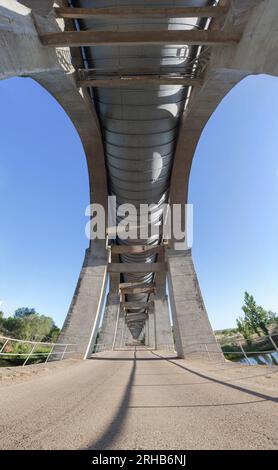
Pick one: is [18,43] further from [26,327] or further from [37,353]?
[26,327]

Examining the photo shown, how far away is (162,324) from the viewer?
2748 cm

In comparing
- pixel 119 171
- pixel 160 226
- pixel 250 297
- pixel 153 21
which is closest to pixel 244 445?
pixel 153 21

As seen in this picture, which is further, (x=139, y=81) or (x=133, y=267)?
(x=133, y=267)

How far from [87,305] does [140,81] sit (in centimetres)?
1054

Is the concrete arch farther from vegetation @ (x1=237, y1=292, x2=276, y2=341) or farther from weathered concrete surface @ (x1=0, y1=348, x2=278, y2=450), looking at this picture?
vegetation @ (x1=237, y1=292, x2=276, y2=341)

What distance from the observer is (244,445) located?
6.58 feet

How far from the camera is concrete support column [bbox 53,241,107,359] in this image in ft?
42.3

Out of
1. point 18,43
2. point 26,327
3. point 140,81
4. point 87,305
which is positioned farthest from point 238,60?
point 26,327

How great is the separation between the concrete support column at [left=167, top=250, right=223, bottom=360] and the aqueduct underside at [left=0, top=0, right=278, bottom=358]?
5cm

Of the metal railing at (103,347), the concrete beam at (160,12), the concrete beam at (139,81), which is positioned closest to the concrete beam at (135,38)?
the concrete beam at (160,12)

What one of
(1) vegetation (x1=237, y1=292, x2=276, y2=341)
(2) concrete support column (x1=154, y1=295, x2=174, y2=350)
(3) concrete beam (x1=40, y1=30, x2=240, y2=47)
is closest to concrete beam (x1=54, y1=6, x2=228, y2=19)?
(3) concrete beam (x1=40, y1=30, x2=240, y2=47)

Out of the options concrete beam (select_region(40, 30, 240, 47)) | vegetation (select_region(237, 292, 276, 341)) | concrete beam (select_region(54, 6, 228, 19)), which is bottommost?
concrete beam (select_region(40, 30, 240, 47))

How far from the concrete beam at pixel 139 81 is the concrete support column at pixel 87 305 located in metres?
8.90

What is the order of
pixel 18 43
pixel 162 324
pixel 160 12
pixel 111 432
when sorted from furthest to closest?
pixel 162 324 < pixel 160 12 < pixel 18 43 < pixel 111 432
